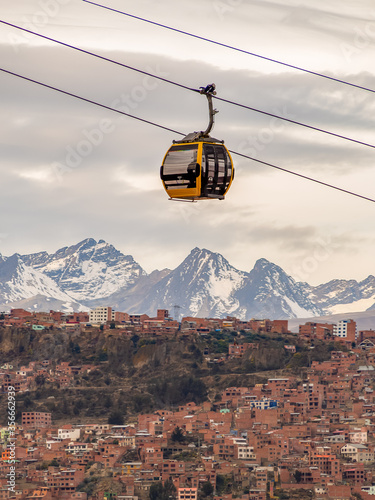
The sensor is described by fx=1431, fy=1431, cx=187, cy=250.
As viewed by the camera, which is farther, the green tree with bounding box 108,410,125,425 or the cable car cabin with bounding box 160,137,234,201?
the green tree with bounding box 108,410,125,425

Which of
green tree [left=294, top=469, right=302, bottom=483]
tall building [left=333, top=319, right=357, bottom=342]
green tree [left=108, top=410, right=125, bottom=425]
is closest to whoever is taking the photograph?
green tree [left=294, top=469, right=302, bottom=483]

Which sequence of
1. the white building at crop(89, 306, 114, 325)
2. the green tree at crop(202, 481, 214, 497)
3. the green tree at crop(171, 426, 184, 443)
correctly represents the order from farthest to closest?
1. the white building at crop(89, 306, 114, 325)
2. the green tree at crop(171, 426, 184, 443)
3. the green tree at crop(202, 481, 214, 497)

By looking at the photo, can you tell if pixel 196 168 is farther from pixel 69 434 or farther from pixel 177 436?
pixel 69 434

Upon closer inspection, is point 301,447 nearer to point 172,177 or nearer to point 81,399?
point 81,399

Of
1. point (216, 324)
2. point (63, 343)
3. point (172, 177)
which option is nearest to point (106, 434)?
point (63, 343)

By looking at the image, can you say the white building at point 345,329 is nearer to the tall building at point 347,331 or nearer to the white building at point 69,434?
the tall building at point 347,331

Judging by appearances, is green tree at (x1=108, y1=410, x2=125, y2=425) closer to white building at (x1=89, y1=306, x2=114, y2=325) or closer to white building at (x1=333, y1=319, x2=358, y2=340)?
white building at (x1=89, y1=306, x2=114, y2=325)

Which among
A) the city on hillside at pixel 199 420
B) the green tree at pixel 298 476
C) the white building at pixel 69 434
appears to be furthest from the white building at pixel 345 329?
the green tree at pixel 298 476

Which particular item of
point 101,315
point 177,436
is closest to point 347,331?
point 101,315

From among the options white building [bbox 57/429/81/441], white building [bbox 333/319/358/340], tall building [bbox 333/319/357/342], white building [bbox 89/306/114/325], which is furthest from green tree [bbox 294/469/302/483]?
white building [bbox 89/306/114/325]
